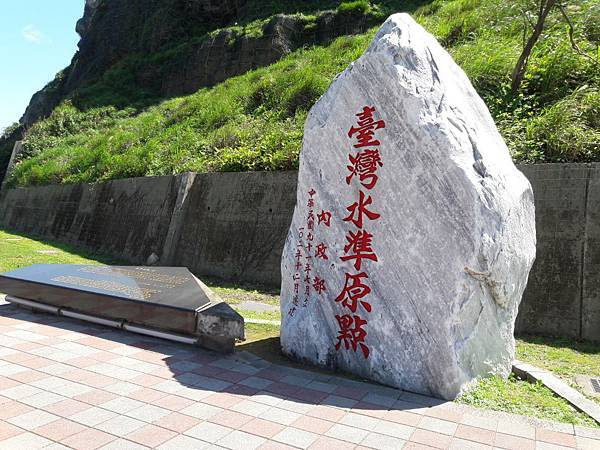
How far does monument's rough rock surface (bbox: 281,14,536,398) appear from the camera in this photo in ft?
12.7

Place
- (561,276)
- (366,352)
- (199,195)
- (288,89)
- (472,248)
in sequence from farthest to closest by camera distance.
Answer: (288,89)
(199,195)
(561,276)
(366,352)
(472,248)

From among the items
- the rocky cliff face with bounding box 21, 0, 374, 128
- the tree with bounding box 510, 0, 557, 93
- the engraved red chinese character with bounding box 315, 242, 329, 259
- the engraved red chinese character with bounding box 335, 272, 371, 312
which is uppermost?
the rocky cliff face with bounding box 21, 0, 374, 128

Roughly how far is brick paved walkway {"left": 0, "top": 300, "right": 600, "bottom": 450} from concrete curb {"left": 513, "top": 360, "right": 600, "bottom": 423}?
1.38 feet

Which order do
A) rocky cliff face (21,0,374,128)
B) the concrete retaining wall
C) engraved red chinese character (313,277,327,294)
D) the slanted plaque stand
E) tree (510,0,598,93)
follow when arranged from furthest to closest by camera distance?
rocky cliff face (21,0,374,128), tree (510,0,598,93), the concrete retaining wall, the slanted plaque stand, engraved red chinese character (313,277,327,294)

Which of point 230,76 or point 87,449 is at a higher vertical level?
point 230,76

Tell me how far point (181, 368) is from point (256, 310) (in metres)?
3.02

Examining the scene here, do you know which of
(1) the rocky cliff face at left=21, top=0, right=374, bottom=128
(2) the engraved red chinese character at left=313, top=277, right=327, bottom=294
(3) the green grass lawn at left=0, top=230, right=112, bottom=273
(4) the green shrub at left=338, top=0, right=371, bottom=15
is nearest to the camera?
(2) the engraved red chinese character at left=313, top=277, right=327, bottom=294

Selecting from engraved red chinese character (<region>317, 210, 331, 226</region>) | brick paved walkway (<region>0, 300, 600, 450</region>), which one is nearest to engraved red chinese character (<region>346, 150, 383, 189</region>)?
engraved red chinese character (<region>317, 210, 331, 226</region>)

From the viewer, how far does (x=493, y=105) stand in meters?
9.10

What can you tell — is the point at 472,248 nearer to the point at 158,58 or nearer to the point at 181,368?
the point at 181,368

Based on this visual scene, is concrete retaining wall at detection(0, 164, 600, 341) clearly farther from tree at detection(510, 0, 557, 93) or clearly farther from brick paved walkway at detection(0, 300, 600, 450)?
brick paved walkway at detection(0, 300, 600, 450)

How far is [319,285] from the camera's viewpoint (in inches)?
188

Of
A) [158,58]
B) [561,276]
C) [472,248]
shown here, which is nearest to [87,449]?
[472,248]

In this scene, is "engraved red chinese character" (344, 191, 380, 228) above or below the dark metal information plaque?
above
